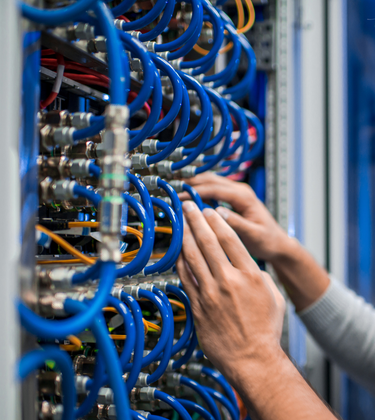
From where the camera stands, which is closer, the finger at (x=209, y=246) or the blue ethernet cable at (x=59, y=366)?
the blue ethernet cable at (x=59, y=366)

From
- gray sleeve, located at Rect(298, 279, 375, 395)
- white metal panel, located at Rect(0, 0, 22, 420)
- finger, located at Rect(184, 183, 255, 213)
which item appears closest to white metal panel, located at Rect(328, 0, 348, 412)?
gray sleeve, located at Rect(298, 279, 375, 395)

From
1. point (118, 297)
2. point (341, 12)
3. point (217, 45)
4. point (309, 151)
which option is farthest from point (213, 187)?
point (341, 12)

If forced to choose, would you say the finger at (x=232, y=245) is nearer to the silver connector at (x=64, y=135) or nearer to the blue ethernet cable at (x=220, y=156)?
the blue ethernet cable at (x=220, y=156)

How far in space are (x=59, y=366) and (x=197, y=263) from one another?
0.86 feet

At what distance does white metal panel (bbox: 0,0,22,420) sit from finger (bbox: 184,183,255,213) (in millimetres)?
535

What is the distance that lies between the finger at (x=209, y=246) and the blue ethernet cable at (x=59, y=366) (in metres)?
0.25

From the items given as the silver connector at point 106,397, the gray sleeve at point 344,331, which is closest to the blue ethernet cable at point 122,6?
the silver connector at point 106,397

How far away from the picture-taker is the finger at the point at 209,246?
52 centimetres

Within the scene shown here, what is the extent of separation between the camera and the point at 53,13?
0.29 m

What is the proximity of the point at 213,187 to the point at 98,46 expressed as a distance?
16.5 inches

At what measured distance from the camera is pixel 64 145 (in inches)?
15.2

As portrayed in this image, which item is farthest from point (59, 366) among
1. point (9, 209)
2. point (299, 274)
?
point (299, 274)

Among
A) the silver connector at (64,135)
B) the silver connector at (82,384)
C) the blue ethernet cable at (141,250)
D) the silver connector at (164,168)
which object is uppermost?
the silver connector at (64,135)

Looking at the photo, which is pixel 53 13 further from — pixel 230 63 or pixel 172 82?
pixel 230 63
